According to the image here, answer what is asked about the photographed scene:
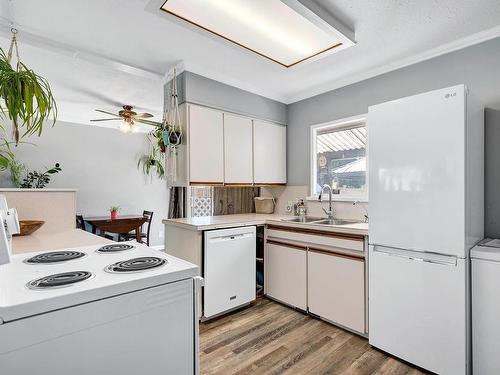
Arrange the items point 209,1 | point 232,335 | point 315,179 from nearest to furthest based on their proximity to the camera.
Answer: point 209,1
point 232,335
point 315,179

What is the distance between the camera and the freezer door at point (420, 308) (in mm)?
1657

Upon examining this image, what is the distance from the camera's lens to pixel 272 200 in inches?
141

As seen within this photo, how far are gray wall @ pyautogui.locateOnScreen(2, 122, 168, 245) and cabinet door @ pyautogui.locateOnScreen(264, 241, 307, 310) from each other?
367 centimetres

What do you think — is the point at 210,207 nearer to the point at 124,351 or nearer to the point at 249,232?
the point at 249,232

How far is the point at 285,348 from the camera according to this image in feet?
6.74

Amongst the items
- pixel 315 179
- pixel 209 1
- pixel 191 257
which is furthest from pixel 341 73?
pixel 191 257

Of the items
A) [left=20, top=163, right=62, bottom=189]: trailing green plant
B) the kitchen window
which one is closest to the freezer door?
the kitchen window

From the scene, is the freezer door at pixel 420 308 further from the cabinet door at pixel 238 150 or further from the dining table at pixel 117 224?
the dining table at pixel 117 224

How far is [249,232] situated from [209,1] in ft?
6.22

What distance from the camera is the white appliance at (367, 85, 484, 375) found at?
65.4 inches

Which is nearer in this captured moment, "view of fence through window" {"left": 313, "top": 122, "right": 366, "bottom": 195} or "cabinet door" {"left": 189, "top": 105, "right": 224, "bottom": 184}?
"cabinet door" {"left": 189, "top": 105, "right": 224, "bottom": 184}

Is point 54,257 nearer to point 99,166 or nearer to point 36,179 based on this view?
point 36,179

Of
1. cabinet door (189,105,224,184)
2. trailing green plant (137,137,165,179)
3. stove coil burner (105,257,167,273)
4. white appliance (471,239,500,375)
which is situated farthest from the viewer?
trailing green plant (137,137,165,179)

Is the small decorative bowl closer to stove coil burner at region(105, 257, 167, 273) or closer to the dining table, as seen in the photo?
stove coil burner at region(105, 257, 167, 273)
